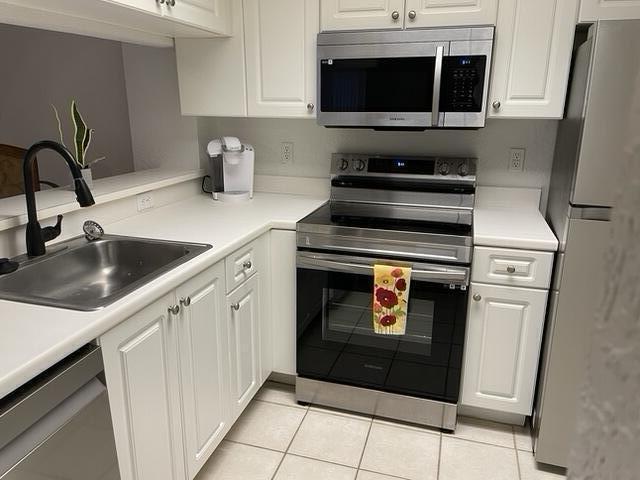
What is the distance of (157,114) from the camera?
8.67ft

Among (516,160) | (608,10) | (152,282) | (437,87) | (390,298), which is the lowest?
(390,298)

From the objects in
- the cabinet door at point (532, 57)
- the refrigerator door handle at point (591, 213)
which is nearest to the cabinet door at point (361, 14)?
the cabinet door at point (532, 57)

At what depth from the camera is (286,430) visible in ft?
7.07

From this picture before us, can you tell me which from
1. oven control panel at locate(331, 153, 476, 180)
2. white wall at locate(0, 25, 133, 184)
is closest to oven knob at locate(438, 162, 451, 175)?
oven control panel at locate(331, 153, 476, 180)

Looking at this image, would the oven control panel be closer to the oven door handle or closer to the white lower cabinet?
the oven door handle

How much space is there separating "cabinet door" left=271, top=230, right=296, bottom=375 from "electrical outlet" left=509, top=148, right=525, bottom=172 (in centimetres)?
111

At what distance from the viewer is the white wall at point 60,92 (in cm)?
309

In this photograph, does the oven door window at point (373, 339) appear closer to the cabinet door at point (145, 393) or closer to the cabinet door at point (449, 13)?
the cabinet door at point (145, 393)

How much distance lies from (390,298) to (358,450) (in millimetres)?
644

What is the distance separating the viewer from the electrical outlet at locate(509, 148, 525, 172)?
7.70ft

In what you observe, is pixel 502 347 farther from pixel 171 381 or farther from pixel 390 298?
pixel 171 381

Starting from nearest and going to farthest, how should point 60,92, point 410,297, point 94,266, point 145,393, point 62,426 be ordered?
point 62,426
point 145,393
point 94,266
point 410,297
point 60,92

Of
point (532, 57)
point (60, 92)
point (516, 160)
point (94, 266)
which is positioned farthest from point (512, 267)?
point (60, 92)

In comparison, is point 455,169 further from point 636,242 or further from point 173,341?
point 636,242
